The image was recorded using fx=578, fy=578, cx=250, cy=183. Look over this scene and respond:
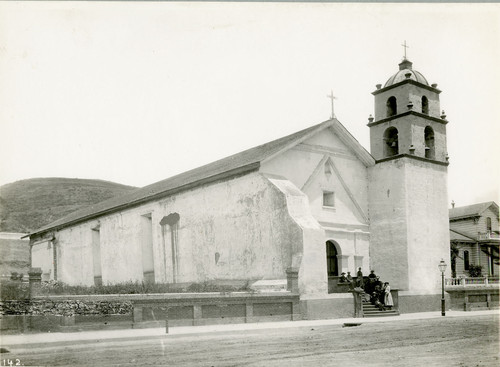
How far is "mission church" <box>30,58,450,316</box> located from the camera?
2597cm

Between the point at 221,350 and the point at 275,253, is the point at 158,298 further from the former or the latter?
the point at 275,253

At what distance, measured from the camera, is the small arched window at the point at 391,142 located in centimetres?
3144

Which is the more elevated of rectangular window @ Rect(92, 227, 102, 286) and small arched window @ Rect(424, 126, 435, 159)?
small arched window @ Rect(424, 126, 435, 159)

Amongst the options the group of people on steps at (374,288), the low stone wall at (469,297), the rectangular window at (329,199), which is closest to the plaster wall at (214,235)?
the group of people on steps at (374,288)

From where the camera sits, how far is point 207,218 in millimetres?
29188

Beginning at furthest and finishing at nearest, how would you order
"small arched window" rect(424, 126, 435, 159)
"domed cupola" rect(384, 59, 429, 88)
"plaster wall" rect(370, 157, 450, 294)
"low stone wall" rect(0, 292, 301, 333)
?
Answer: 1. "small arched window" rect(424, 126, 435, 159)
2. "domed cupola" rect(384, 59, 429, 88)
3. "plaster wall" rect(370, 157, 450, 294)
4. "low stone wall" rect(0, 292, 301, 333)

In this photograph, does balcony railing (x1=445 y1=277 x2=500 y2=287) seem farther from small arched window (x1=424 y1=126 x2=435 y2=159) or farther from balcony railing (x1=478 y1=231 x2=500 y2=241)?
balcony railing (x1=478 y1=231 x2=500 y2=241)

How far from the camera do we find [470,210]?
48406 millimetres

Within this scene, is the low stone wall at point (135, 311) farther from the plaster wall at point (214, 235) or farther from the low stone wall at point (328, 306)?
the plaster wall at point (214, 235)

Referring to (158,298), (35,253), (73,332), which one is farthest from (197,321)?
(35,253)

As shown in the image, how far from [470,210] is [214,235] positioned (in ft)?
92.9

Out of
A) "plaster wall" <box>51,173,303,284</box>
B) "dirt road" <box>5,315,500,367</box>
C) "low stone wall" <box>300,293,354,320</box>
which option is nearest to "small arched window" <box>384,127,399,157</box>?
"plaster wall" <box>51,173,303,284</box>

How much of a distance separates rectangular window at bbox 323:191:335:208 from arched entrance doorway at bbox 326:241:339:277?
6.23 feet

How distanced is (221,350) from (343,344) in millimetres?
3208
